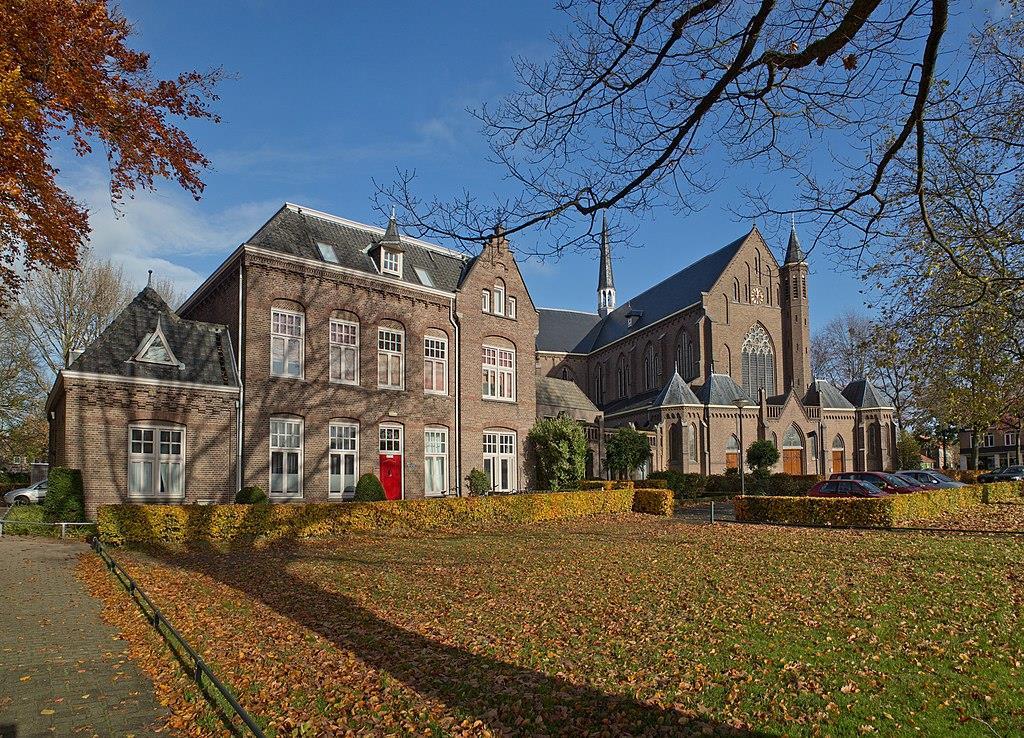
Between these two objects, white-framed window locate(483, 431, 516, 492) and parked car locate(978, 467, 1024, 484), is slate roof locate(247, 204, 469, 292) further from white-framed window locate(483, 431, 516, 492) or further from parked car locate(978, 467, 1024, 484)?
parked car locate(978, 467, 1024, 484)

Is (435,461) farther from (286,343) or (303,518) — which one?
(303,518)

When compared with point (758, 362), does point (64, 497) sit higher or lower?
lower

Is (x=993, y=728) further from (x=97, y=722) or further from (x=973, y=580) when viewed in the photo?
(x=97, y=722)

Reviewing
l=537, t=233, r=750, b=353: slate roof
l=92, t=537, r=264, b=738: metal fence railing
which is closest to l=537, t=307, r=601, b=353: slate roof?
l=537, t=233, r=750, b=353: slate roof

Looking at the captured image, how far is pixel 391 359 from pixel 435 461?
4628 mm

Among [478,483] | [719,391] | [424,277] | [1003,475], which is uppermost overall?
[424,277]

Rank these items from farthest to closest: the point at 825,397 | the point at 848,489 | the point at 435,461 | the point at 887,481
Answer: the point at 825,397, the point at 435,461, the point at 887,481, the point at 848,489

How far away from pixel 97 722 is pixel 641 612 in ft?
21.2

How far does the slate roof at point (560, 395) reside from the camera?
3928 cm

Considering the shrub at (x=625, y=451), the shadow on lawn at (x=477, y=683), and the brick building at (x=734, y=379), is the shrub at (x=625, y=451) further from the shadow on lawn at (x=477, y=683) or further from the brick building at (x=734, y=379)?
the shadow on lawn at (x=477, y=683)

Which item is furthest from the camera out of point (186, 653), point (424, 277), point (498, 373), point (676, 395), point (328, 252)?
point (676, 395)

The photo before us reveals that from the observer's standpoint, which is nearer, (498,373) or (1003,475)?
(498,373)

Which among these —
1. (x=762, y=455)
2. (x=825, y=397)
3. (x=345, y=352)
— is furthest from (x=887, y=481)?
(x=825, y=397)

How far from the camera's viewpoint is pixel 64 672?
7.44 m
